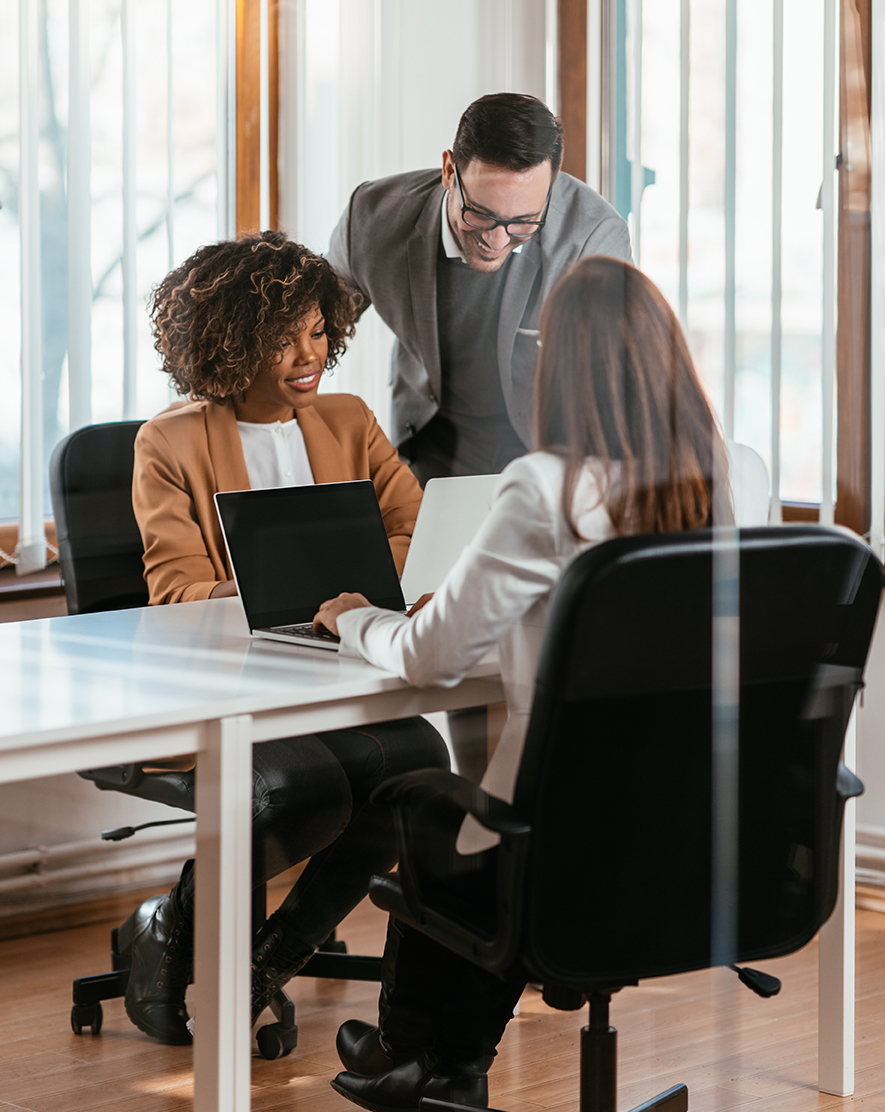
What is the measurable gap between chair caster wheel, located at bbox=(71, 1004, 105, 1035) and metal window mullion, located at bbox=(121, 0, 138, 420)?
80 cm

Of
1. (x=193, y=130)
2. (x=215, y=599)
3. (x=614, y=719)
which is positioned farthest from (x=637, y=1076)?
(x=193, y=130)

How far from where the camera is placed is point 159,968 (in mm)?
1753

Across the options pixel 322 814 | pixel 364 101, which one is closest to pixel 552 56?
pixel 364 101

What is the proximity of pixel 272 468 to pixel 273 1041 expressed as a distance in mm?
704

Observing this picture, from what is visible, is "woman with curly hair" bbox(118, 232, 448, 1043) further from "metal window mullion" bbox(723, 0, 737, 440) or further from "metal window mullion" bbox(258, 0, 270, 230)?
"metal window mullion" bbox(723, 0, 737, 440)

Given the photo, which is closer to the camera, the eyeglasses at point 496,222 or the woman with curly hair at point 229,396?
the eyeglasses at point 496,222

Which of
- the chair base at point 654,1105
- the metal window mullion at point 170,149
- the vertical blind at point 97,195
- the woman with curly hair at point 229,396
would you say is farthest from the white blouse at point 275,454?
the chair base at point 654,1105

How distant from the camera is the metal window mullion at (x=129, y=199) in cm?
155

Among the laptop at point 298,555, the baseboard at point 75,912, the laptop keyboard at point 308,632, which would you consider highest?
the laptop at point 298,555

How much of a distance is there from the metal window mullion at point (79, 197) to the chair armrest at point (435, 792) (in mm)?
592

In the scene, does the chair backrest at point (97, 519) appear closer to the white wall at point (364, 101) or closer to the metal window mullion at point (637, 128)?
the white wall at point (364, 101)

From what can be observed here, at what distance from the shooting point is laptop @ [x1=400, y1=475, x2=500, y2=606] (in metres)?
1.43

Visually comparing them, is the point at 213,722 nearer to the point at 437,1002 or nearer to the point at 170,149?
the point at 437,1002

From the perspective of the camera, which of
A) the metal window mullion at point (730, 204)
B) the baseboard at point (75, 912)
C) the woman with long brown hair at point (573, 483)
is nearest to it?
the woman with long brown hair at point (573, 483)
